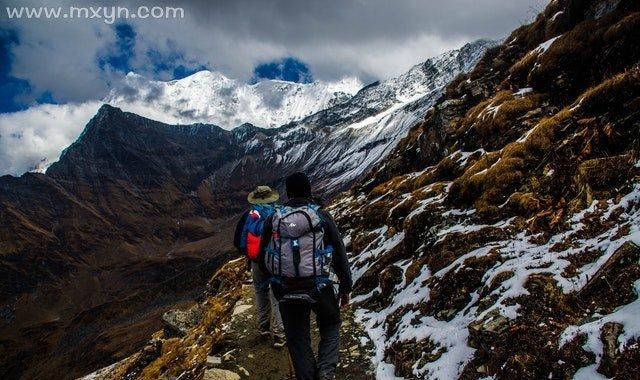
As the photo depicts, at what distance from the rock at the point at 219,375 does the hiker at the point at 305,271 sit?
3472mm

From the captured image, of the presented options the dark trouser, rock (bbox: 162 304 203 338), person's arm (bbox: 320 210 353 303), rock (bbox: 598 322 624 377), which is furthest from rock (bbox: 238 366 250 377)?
rock (bbox: 162 304 203 338)

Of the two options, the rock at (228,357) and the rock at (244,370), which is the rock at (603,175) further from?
the rock at (228,357)

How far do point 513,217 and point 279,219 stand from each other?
805 centimetres

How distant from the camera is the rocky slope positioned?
6.96 meters

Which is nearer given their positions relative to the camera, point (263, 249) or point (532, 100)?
point (263, 249)

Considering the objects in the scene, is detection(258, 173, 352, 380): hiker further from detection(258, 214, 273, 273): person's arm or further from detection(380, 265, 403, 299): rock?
detection(380, 265, 403, 299): rock

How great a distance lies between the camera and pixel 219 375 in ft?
33.5

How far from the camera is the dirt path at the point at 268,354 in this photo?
10391 millimetres

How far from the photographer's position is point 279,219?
7.26 m

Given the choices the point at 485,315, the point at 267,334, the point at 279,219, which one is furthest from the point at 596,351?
the point at 267,334

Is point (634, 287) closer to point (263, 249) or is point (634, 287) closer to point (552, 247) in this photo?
point (552, 247)

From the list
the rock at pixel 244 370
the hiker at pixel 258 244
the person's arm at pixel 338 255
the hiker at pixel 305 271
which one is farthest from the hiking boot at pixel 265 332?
the person's arm at pixel 338 255

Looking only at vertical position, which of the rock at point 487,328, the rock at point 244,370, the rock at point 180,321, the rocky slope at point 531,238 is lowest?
the rock at point 180,321

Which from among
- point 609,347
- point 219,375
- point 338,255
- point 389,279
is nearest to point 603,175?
point 609,347
